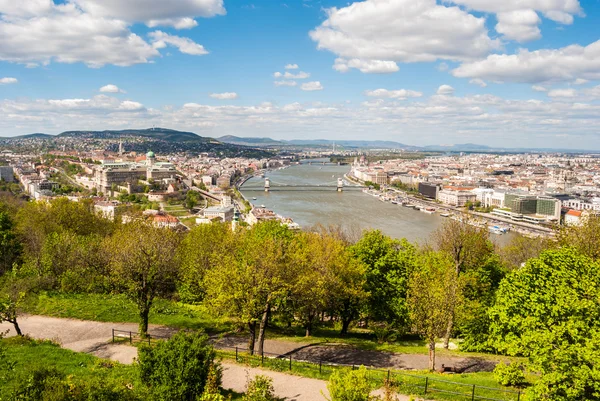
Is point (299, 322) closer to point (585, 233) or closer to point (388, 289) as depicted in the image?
point (388, 289)

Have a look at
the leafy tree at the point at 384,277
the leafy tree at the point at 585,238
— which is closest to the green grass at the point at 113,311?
the leafy tree at the point at 384,277

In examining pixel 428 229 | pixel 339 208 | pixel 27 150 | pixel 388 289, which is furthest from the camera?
pixel 27 150

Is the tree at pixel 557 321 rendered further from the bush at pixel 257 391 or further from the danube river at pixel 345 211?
the danube river at pixel 345 211

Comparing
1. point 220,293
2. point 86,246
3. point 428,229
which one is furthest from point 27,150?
point 220,293

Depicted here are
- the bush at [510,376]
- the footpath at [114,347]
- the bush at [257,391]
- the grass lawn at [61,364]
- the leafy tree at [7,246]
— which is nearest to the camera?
the bush at [257,391]

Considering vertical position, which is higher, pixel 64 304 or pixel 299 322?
pixel 64 304

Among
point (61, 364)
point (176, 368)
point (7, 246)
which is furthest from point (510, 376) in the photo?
point (7, 246)
